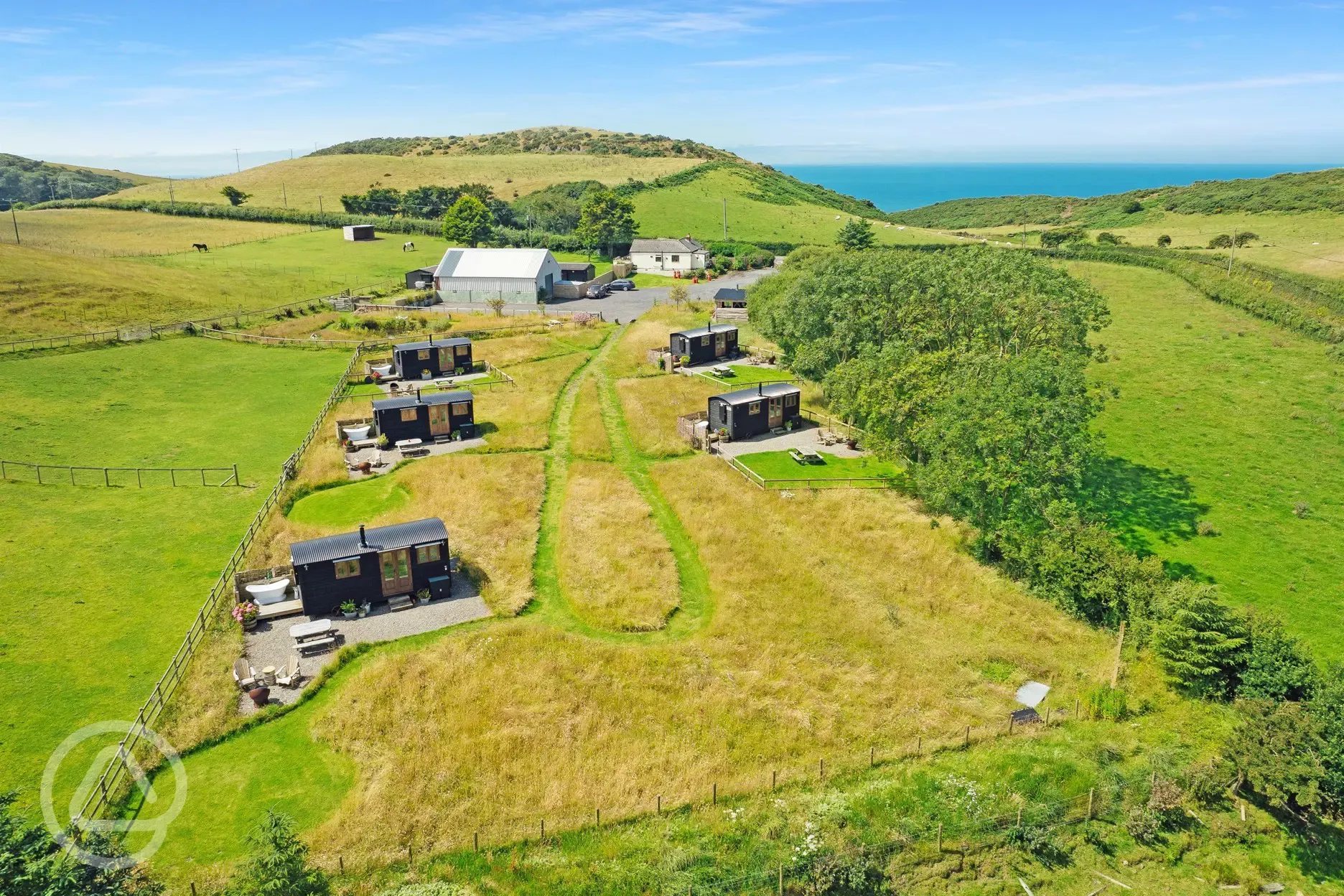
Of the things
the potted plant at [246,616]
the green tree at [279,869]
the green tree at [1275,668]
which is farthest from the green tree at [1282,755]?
the potted plant at [246,616]

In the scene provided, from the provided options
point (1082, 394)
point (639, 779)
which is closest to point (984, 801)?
point (639, 779)

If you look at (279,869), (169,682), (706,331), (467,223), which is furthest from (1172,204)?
(279,869)

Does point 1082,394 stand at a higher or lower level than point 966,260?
lower

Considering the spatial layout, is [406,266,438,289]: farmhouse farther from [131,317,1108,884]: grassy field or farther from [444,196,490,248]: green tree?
[131,317,1108,884]: grassy field

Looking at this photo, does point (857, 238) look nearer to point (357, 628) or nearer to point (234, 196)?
point (357, 628)

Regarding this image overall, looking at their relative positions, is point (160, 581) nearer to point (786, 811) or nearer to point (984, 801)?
point (786, 811)

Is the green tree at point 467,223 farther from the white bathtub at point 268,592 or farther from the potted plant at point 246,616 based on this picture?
the potted plant at point 246,616

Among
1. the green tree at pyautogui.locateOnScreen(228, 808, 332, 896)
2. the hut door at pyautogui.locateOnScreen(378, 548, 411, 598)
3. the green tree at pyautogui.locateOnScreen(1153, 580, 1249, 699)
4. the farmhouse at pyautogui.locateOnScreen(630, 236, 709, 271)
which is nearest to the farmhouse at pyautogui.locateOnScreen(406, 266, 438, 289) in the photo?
the farmhouse at pyautogui.locateOnScreen(630, 236, 709, 271)
